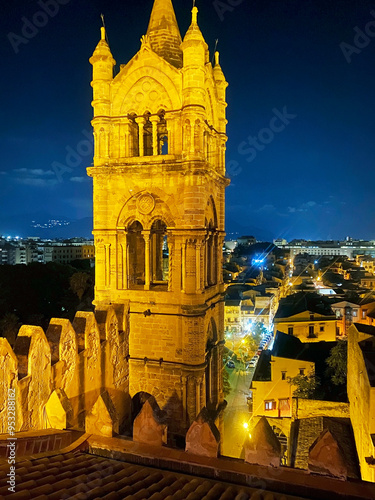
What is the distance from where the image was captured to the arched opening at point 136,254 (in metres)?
13.8

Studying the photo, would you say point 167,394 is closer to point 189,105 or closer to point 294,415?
point 189,105

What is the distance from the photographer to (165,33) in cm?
1339

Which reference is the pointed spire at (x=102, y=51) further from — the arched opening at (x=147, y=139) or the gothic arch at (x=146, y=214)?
the gothic arch at (x=146, y=214)

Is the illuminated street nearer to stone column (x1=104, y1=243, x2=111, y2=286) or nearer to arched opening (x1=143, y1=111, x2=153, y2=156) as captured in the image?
stone column (x1=104, y1=243, x2=111, y2=286)

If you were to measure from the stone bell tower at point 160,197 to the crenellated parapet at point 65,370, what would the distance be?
1046 mm

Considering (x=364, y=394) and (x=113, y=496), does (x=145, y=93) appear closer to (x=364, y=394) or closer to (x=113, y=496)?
(x=113, y=496)

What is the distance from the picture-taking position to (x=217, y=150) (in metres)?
15.5

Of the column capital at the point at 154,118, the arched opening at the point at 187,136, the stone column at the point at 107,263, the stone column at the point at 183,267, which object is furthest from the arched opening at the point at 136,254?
the column capital at the point at 154,118

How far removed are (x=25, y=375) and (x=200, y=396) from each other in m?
6.48

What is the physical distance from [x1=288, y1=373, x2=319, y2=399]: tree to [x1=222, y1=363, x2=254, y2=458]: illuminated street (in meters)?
5.83

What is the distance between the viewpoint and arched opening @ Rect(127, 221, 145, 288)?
13.8 meters

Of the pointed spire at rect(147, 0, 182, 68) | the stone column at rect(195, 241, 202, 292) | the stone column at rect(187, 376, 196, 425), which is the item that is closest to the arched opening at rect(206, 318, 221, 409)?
the stone column at rect(187, 376, 196, 425)

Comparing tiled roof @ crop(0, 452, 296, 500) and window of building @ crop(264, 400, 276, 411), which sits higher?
tiled roof @ crop(0, 452, 296, 500)

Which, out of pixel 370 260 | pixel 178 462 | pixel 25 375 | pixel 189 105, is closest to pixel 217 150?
pixel 189 105
